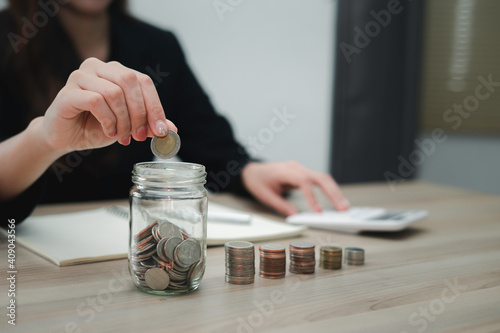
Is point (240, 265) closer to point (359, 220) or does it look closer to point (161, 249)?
point (161, 249)

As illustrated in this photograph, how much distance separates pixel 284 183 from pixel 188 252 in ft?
2.40

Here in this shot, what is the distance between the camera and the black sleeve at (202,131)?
171 cm

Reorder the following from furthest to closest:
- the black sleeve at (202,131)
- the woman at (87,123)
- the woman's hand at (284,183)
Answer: the black sleeve at (202,131)
the woman's hand at (284,183)
the woman at (87,123)

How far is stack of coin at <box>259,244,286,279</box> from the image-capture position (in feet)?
2.62

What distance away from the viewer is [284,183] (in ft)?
4.58

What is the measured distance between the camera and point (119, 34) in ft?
5.98

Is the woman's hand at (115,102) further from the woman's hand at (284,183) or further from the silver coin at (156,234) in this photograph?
the woman's hand at (284,183)

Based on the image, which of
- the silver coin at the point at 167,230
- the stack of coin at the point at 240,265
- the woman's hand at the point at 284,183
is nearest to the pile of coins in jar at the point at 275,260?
the stack of coin at the point at 240,265

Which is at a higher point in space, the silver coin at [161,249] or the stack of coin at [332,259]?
the silver coin at [161,249]

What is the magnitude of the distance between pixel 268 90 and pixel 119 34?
96 cm

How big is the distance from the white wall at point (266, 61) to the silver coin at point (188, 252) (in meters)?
1.79

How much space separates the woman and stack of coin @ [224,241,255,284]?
0.30m

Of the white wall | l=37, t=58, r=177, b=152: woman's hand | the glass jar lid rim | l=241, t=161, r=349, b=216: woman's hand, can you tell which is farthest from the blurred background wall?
the glass jar lid rim

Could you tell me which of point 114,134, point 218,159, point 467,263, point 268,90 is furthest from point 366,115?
point 114,134
